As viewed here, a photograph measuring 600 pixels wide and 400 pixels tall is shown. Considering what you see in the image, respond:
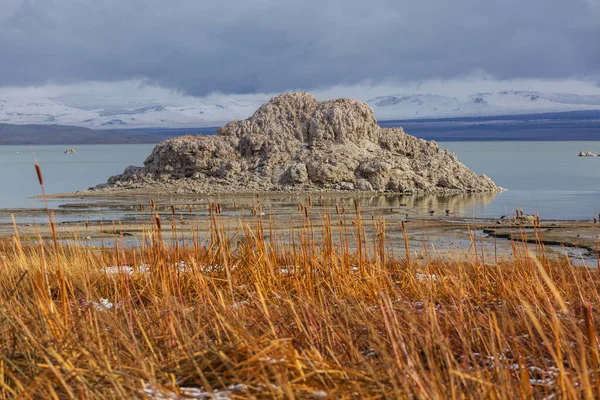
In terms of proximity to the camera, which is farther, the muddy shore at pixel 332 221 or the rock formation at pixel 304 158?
the rock formation at pixel 304 158

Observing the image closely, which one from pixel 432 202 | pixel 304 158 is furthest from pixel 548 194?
pixel 304 158

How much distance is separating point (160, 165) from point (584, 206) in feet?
46.1

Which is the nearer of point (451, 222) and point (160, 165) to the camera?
point (451, 222)

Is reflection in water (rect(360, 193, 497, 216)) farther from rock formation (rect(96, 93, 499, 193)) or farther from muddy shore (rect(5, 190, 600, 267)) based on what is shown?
rock formation (rect(96, 93, 499, 193))

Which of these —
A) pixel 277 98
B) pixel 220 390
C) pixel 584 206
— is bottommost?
pixel 584 206

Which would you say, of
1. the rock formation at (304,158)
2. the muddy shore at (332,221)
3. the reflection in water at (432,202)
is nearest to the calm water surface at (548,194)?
the reflection in water at (432,202)

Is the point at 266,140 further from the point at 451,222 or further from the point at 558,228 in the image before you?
the point at 558,228

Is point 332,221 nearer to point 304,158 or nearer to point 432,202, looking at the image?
point 432,202

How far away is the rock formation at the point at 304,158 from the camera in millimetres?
25141

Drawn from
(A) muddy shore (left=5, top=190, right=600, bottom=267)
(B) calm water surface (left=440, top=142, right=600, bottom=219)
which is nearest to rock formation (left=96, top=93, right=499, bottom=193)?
(A) muddy shore (left=5, top=190, right=600, bottom=267)

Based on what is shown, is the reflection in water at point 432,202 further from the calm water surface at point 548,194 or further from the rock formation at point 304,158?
the rock formation at point 304,158

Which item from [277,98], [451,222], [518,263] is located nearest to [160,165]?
[277,98]

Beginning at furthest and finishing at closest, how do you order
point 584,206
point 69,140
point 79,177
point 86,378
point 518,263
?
point 69,140, point 79,177, point 584,206, point 518,263, point 86,378

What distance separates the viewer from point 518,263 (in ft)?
23.0
